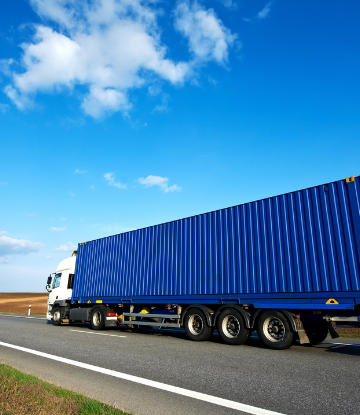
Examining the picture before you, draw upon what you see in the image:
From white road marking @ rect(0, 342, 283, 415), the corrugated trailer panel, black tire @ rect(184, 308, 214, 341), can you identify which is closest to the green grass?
white road marking @ rect(0, 342, 283, 415)

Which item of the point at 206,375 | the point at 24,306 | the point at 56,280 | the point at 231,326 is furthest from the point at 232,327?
the point at 24,306

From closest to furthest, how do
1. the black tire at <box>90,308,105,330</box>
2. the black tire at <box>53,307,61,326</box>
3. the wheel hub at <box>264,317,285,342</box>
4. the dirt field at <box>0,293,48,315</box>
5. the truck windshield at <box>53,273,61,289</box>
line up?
the wheel hub at <box>264,317,285,342</box> → the black tire at <box>90,308,105,330</box> → the black tire at <box>53,307,61,326</box> → the truck windshield at <box>53,273,61,289</box> → the dirt field at <box>0,293,48,315</box>

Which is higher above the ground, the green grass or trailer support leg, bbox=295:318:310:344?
trailer support leg, bbox=295:318:310:344

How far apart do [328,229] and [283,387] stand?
462 cm

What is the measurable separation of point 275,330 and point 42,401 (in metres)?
6.55

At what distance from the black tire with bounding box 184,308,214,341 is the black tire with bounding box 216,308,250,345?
0.57m

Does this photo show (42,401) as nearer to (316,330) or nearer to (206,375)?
(206,375)

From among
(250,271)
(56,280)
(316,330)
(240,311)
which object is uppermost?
(56,280)

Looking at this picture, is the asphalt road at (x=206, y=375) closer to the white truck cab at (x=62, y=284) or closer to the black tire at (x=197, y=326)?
the black tire at (x=197, y=326)

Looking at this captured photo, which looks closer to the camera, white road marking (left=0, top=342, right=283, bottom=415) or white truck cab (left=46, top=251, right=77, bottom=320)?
white road marking (left=0, top=342, right=283, bottom=415)

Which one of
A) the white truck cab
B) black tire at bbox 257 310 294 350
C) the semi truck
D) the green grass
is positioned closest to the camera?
the green grass

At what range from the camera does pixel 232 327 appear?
9.95 metres

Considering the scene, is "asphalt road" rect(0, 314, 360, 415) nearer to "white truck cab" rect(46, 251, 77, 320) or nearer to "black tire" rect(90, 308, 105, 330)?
"black tire" rect(90, 308, 105, 330)

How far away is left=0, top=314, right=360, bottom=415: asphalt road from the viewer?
4.28 meters
